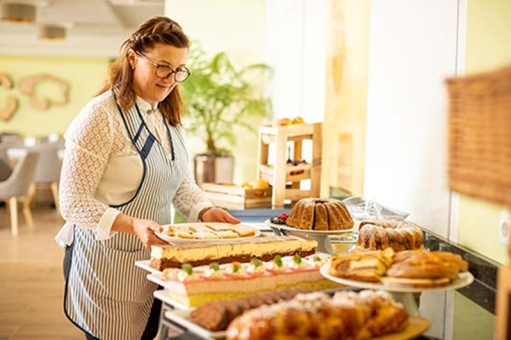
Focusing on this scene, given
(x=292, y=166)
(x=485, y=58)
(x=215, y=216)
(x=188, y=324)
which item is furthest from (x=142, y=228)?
(x=292, y=166)

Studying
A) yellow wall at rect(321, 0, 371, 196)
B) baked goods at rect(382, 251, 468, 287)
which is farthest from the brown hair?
yellow wall at rect(321, 0, 371, 196)

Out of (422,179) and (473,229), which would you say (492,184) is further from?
(422,179)

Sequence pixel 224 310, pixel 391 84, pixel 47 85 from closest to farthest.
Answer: pixel 224 310 < pixel 391 84 < pixel 47 85

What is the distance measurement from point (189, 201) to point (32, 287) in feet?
12.1

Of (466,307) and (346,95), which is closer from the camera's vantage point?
(466,307)

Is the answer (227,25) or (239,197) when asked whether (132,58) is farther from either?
(227,25)

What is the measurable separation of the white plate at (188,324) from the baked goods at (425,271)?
1.30ft

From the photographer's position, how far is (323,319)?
1.29 metres

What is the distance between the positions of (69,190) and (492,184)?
1.48 m

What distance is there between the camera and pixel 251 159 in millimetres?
6629

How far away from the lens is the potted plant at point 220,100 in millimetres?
6191

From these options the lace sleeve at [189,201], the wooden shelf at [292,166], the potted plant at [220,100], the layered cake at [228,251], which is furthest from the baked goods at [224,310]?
the potted plant at [220,100]

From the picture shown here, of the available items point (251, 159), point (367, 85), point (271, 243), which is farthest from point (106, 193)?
point (251, 159)

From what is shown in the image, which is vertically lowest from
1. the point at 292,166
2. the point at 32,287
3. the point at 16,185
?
the point at 32,287
